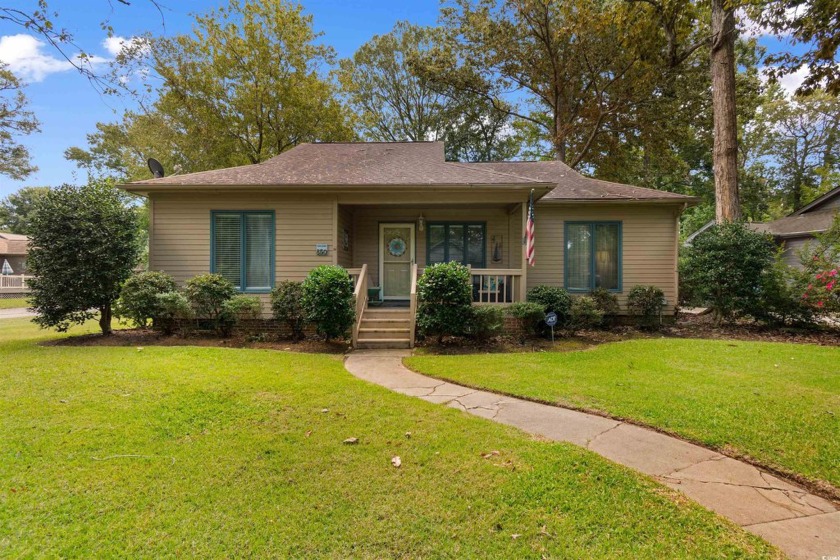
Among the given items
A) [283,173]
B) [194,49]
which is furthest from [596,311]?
[194,49]

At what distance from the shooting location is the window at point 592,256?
9953 millimetres

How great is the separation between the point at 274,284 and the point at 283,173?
2.70m

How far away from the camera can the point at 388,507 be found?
2475 mm

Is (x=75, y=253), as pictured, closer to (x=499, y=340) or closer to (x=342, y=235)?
(x=342, y=235)

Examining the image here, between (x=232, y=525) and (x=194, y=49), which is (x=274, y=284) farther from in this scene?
(x=194, y=49)

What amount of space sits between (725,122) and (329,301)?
441 inches

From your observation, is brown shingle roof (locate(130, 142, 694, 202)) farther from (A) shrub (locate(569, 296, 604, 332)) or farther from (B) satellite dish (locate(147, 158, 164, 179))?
(A) shrub (locate(569, 296, 604, 332))

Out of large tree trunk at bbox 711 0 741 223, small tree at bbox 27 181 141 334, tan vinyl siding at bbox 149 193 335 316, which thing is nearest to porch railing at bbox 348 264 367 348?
tan vinyl siding at bbox 149 193 335 316

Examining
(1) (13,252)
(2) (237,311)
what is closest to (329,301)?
(2) (237,311)

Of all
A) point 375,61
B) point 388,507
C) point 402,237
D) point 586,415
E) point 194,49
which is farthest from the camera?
point 375,61

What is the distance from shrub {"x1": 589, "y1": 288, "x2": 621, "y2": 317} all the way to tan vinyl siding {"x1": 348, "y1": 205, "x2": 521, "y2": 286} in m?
2.32

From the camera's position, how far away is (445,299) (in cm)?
735

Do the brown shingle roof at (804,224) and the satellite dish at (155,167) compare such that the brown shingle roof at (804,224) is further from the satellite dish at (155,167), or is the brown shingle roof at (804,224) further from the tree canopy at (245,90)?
the satellite dish at (155,167)

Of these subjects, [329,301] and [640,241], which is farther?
[640,241]
